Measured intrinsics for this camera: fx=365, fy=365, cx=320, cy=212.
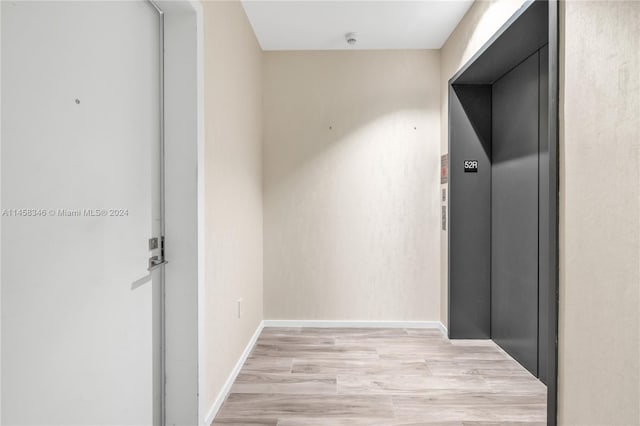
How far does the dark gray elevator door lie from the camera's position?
2488 millimetres

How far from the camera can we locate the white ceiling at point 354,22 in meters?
2.69

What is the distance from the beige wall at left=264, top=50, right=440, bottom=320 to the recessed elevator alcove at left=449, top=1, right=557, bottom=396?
33 cm

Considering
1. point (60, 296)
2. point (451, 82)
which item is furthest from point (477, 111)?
point (60, 296)

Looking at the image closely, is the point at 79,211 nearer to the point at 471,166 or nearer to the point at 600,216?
the point at 600,216

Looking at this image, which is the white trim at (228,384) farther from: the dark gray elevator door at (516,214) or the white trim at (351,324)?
the dark gray elevator door at (516,214)

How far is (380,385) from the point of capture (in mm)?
2381

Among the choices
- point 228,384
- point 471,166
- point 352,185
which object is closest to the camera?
point 228,384

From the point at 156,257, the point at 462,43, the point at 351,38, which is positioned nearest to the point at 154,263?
the point at 156,257

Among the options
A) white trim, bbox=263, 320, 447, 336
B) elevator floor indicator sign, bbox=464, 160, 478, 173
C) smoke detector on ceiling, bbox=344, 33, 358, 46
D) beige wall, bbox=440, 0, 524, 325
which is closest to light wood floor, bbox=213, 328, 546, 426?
white trim, bbox=263, 320, 447, 336

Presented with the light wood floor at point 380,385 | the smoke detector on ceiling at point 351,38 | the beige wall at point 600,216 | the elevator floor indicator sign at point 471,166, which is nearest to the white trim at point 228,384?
the light wood floor at point 380,385

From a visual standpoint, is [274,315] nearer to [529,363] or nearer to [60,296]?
[529,363]

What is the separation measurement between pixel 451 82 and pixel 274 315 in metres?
2.66

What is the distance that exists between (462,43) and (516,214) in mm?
1399

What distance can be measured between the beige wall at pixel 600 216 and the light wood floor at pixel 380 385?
71 centimetres
